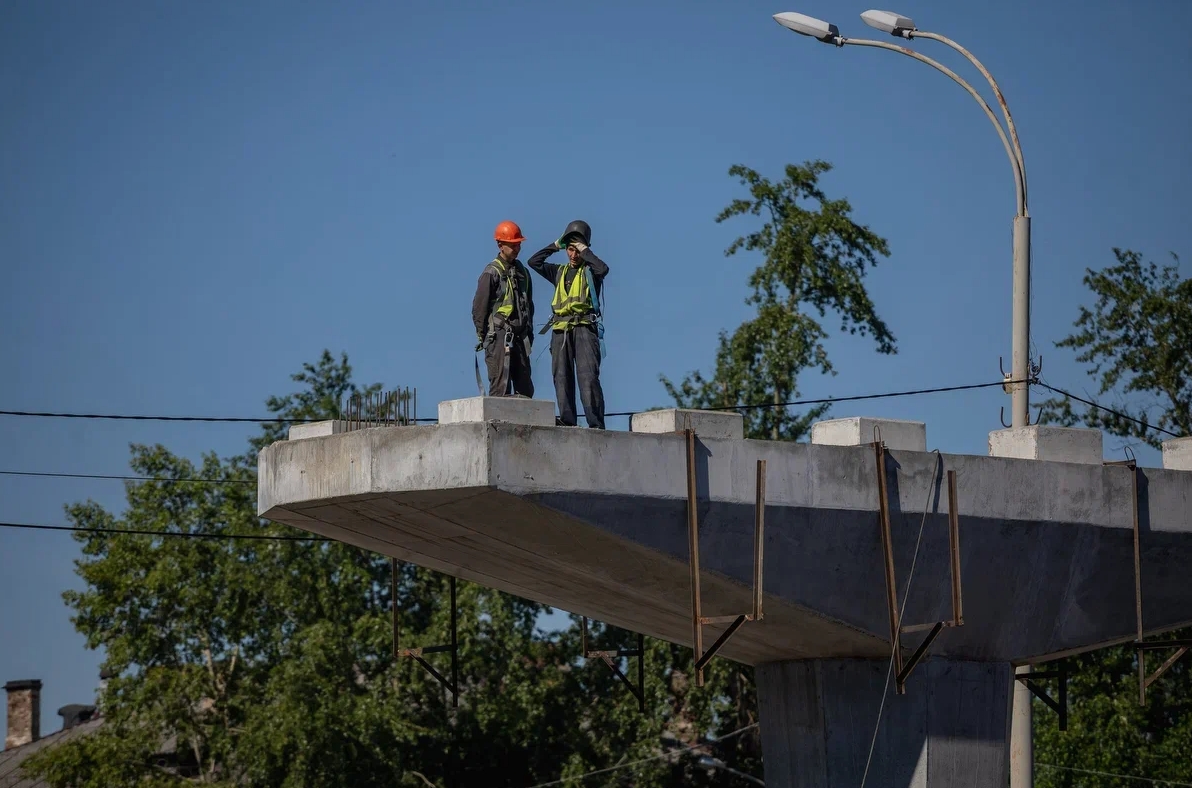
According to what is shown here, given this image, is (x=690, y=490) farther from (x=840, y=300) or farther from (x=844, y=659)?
(x=840, y=300)

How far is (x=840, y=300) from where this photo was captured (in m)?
29.7

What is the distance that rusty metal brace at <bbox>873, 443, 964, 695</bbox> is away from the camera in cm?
1415

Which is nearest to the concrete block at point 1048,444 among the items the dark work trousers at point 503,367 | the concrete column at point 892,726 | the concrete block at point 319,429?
the concrete column at point 892,726

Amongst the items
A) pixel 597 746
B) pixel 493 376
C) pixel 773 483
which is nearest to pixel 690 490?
pixel 773 483

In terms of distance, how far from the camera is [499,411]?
12750 mm

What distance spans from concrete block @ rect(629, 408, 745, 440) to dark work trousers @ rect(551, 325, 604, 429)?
379mm

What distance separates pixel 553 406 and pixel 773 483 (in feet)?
6.69

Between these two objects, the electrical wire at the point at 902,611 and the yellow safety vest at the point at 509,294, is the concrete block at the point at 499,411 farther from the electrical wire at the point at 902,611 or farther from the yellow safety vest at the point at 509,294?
the electrical wire at the point at 902,611

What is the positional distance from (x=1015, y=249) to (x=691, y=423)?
185 inches

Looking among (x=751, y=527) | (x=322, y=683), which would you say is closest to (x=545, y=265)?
(x=751, y=527)

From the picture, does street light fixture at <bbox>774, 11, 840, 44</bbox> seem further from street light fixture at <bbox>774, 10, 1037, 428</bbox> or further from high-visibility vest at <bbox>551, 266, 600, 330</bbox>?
high-visibility vest at <bbox>551, 266, 600, 330</bbox>

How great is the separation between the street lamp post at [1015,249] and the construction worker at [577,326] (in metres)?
4.35

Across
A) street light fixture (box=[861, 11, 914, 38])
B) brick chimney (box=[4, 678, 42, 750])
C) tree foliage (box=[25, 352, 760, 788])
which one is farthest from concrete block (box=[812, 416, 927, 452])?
brick chimney (box=[4, 678, 42, 750])

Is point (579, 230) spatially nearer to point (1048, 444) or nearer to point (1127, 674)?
point (1048, 444)
